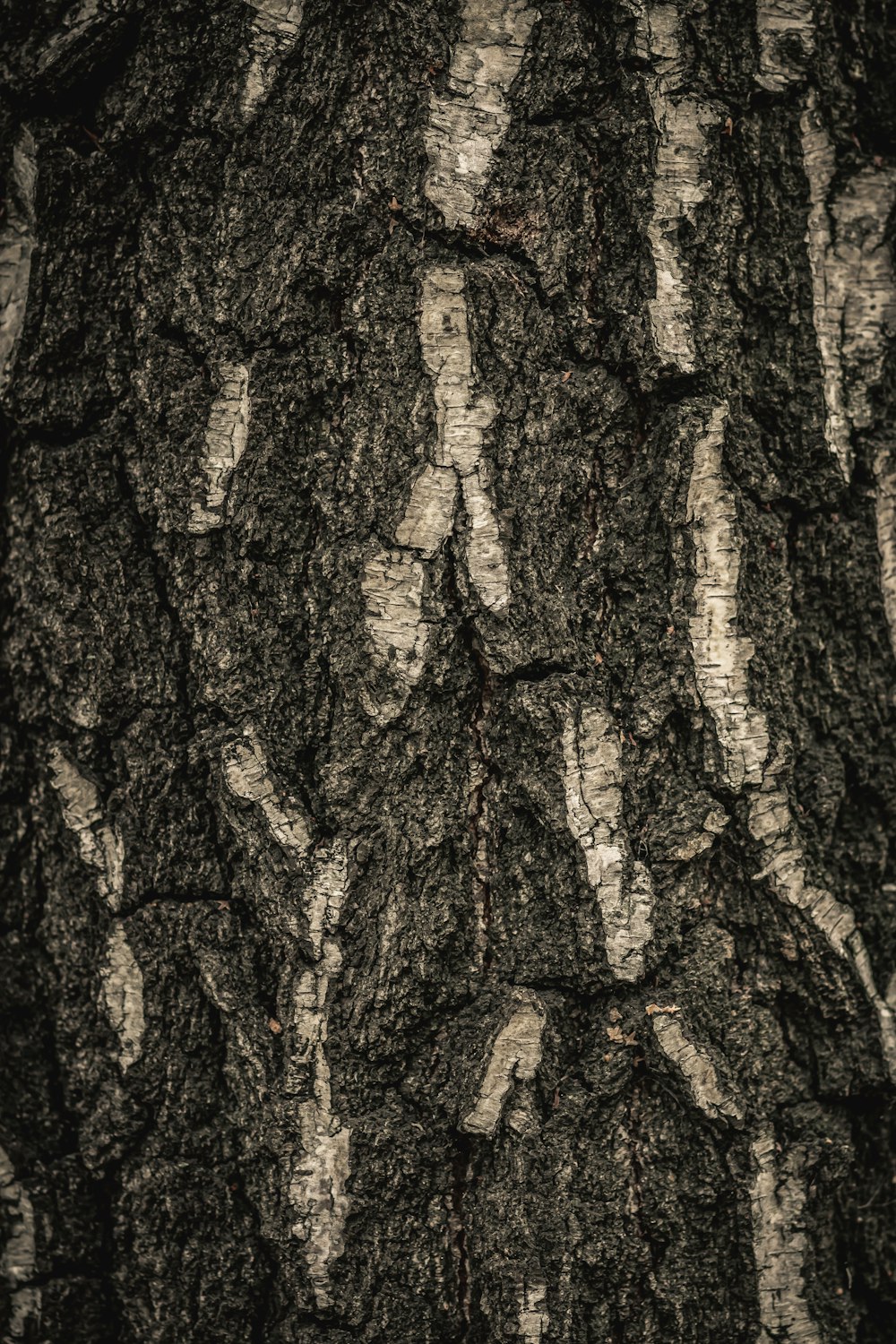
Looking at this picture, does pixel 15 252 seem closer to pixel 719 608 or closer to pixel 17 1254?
pixel 719 608

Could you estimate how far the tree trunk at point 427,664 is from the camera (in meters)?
1.16

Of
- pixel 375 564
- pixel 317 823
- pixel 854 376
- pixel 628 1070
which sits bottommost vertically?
pixel 628 1070

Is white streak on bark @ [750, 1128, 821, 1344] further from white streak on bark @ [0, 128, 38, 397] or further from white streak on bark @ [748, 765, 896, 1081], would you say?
white streak on bark @ [0, 128, 38, 397]

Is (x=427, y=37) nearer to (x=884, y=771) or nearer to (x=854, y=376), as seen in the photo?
(x=854, y=376)

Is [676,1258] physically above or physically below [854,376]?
below

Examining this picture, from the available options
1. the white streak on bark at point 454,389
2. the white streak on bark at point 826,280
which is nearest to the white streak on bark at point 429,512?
the white streak on bark at point 454,389

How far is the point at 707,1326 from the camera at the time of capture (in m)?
1.19

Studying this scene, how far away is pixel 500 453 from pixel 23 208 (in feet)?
2.27

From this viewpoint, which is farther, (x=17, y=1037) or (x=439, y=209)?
(x=17, y=1037)

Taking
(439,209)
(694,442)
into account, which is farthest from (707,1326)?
(439,209)

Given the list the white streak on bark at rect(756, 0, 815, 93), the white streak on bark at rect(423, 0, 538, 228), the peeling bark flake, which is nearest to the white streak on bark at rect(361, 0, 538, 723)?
the white streak on bark at rect(423, 0, 538, 228)

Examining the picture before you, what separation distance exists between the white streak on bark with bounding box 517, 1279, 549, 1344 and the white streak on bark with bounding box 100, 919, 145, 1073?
55 centimetres

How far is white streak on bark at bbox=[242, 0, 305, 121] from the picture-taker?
1.15 metres

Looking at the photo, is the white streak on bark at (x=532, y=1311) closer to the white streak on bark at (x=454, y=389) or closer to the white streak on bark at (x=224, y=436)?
the white streak on bark at (x=454, y=389)
